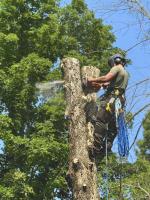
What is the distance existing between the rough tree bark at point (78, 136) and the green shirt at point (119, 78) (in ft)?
0.71

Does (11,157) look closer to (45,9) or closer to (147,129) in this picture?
(45,9)

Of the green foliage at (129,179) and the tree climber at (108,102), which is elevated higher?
the green foliage at (129,179)

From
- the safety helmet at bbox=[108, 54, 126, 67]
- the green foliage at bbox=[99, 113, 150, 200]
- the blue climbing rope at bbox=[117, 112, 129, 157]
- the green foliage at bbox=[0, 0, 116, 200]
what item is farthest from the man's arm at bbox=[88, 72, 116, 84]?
the green foliage at bbox=[0, 0, 116, 200]

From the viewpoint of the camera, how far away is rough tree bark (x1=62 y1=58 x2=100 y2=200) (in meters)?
5.40

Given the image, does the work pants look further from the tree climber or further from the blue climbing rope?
the blue climbing rope

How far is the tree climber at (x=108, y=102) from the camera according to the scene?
5.90m

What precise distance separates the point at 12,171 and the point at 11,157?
3.02ft

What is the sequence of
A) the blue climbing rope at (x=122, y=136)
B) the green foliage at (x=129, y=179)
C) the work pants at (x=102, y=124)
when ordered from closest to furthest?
the work pants at (x=102, y=124)
the blue climbing rope at (x=122, y=136)
the green foliage at (x=129, y=179)

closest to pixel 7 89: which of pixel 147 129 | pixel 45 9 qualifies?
pixel 45 9

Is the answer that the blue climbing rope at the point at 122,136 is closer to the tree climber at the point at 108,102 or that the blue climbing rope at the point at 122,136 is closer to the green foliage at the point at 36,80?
the tree climber at the point at 108,102

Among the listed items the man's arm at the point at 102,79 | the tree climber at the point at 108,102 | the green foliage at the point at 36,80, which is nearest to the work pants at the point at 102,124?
the tree climber at the point at 108,102

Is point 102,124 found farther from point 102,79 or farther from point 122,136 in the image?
point 102,79

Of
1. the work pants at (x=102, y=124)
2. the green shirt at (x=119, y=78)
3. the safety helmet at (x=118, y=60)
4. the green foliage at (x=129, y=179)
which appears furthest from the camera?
the green foliage at (x=129, y=179)

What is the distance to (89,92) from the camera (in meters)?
5.98
